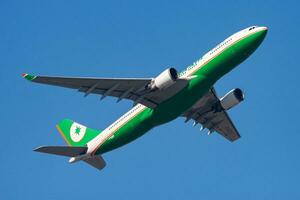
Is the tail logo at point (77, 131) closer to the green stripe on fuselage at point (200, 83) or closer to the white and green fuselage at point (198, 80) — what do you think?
the white and green fuselage at point (198, 80)

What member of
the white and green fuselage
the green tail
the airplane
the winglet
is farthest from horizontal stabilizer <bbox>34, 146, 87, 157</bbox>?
the winglet

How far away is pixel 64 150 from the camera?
53562mm

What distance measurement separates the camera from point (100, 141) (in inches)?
2130

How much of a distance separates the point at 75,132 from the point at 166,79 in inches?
560

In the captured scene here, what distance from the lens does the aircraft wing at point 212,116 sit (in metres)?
56.3

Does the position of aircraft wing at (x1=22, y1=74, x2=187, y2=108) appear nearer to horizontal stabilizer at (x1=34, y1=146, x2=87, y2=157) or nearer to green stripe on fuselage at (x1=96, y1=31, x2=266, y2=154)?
green stripe on fuselage at (x1=96, y1=31, x2=266, y2=154)

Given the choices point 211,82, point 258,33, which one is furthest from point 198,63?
point 258,33

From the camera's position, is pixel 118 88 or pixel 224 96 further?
pixel 224 96

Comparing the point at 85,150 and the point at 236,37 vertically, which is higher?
the point at 236,37

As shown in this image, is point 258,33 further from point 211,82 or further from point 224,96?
point 224,96

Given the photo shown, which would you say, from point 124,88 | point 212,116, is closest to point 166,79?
point 124,88

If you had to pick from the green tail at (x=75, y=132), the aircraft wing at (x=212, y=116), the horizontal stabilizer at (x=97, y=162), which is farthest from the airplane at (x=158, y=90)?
the green tail at (x=75, y=132)

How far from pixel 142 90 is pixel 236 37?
787cm

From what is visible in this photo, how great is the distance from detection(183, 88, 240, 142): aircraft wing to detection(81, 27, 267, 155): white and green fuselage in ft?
16.7
